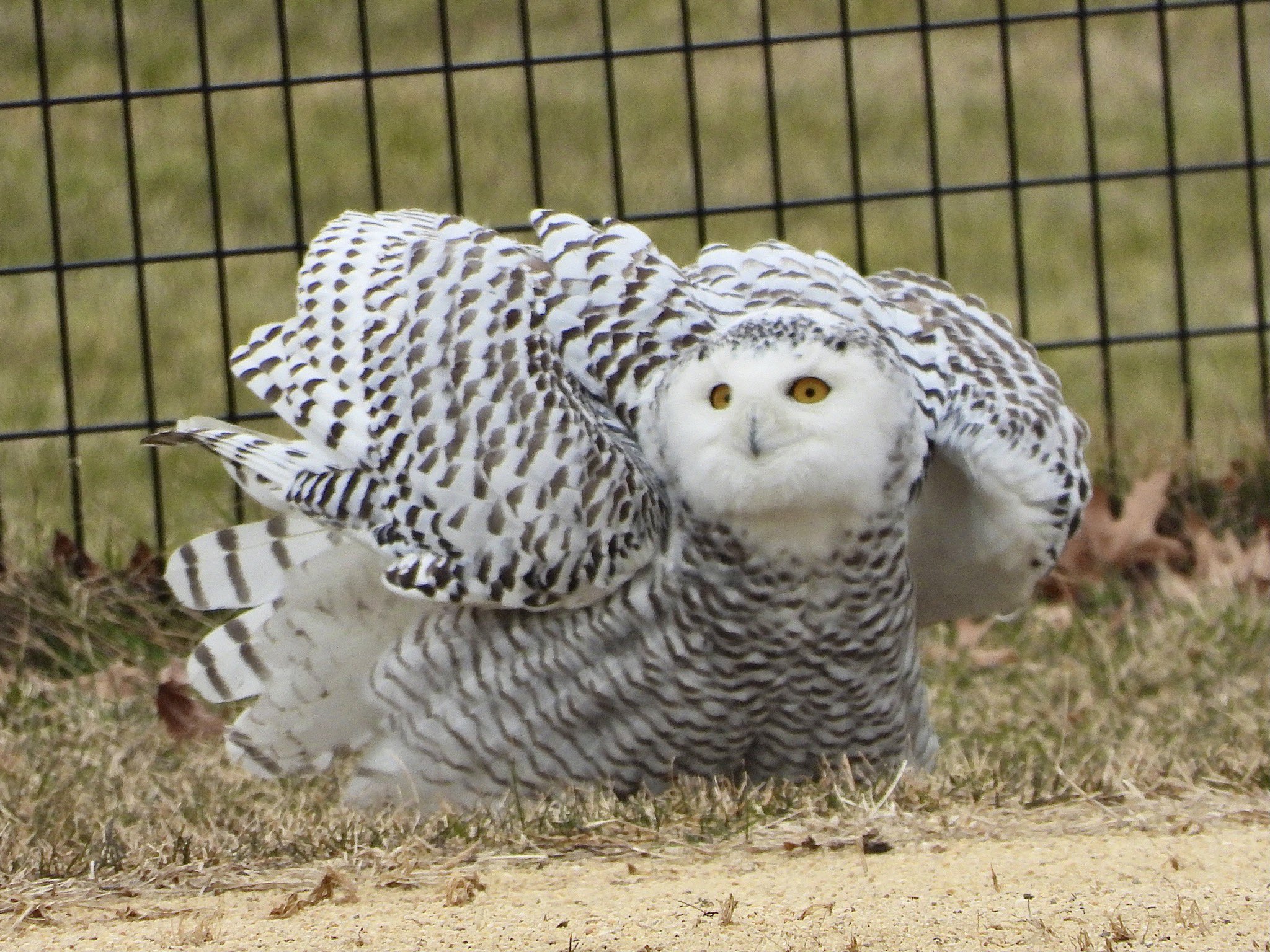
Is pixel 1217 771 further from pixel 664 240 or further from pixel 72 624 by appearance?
pixel 664 240

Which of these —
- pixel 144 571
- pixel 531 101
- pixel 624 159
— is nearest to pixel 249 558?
pixel 144 571

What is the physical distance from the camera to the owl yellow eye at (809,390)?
3.42 m

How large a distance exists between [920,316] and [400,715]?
51.3 inches

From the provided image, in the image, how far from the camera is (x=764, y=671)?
361cm

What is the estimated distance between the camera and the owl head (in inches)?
134

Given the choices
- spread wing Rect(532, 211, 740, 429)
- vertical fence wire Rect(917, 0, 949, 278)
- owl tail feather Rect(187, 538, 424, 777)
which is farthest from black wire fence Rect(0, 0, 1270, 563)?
spread wing Rect(532, 211, 740, 429)

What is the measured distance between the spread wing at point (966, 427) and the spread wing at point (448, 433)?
47cm

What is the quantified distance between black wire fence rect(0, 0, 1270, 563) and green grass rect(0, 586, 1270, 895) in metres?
2.31

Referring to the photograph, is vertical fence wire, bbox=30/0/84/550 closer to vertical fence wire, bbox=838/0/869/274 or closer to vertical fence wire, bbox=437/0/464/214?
vertical fence wire, bbox=437/0/464/214

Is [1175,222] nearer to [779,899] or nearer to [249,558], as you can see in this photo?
[249,558]

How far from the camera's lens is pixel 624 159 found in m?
10.2

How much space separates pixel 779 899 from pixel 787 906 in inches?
1.5

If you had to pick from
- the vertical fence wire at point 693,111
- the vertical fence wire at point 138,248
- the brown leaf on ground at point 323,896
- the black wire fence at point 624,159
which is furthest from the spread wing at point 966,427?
the black wire fence at point 624,159

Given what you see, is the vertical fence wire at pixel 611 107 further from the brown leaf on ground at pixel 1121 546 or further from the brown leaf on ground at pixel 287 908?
the brown leaf on ground at pixel 287 908
